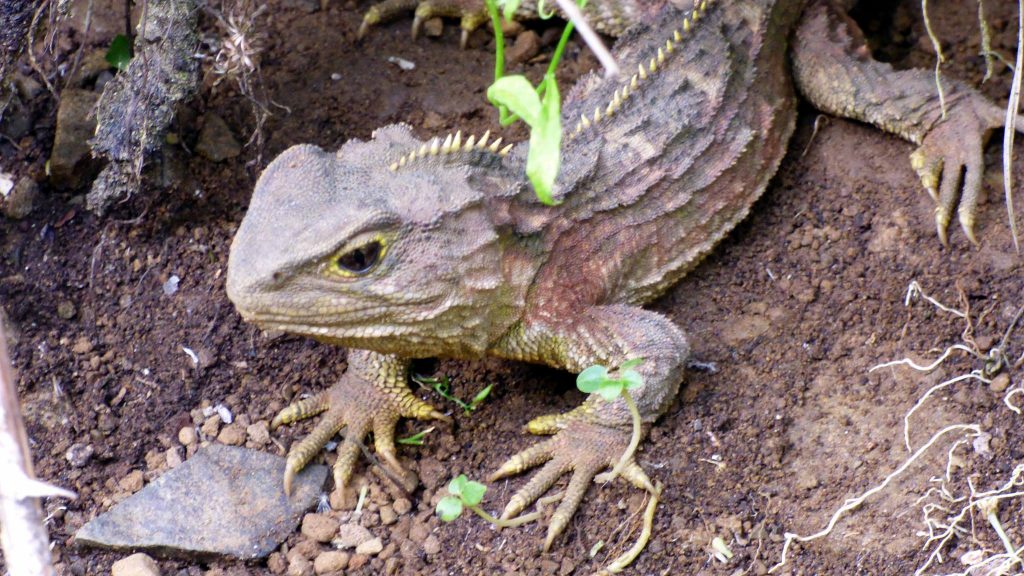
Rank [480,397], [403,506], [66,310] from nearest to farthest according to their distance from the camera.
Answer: [403,506] → [480,397] → [66,310]

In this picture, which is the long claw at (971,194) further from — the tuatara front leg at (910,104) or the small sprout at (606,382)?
the small sprout at (606,382)

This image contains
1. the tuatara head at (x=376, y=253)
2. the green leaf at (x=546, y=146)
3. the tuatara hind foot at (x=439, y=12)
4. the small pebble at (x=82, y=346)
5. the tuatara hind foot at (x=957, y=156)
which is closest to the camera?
the green leaf at (x=546, y=146)

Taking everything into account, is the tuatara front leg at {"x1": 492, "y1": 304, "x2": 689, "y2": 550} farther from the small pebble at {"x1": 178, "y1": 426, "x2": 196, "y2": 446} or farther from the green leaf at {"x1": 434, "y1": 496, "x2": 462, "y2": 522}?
the small pebble at {"x1": 178, "y1": 426, "x2": 196, "y2": 446}

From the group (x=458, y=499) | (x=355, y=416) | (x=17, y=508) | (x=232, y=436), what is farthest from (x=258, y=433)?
(x=17, y=508)

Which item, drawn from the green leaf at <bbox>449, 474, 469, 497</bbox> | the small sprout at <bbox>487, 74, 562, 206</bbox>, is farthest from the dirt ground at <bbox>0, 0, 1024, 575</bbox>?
the small sprout at <bbox>487, 74, 562, 206</bbox>

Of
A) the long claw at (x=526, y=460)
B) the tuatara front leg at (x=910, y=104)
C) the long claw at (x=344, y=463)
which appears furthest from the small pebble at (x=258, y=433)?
the tuatara front leg at (x=910, y=104)

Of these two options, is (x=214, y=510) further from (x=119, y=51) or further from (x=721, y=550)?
(x=119, y=51)

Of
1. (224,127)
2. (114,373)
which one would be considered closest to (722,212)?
(224,127)
